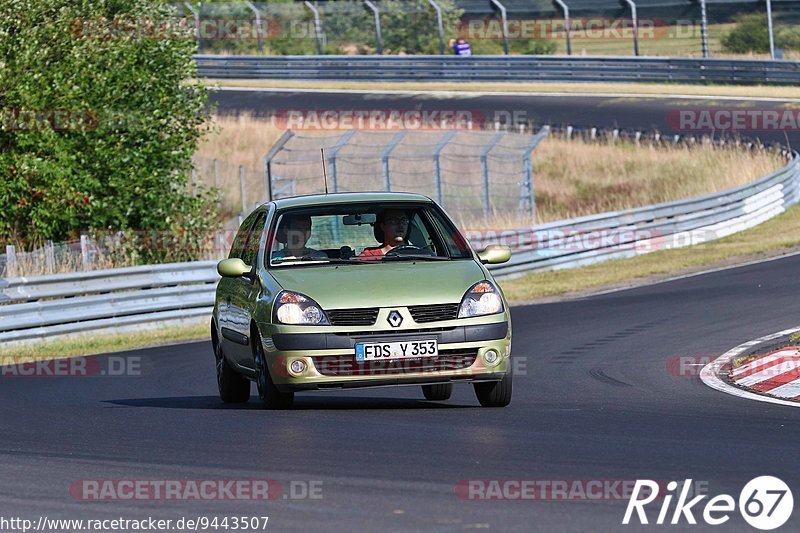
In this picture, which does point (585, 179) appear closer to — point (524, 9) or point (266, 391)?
point (524, 9)

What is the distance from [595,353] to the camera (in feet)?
48.8

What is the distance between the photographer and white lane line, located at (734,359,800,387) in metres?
11.8

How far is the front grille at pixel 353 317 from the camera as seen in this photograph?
986 centimetres

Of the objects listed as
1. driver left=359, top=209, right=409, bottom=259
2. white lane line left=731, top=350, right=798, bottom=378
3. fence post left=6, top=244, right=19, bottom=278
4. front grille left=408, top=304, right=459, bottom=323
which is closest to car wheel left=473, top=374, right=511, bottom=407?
front grille left=408, top=304, right=459, bottom=323

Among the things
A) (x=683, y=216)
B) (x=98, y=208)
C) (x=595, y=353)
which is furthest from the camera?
(x=683, y=216)

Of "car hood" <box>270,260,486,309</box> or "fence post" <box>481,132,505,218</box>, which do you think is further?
"fence post" <box>481,132,505,218</box>

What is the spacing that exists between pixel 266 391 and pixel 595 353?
521 cm

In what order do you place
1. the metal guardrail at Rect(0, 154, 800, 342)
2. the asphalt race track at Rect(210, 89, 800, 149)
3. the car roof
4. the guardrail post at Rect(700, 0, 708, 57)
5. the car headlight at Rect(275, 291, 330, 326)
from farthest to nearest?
the guardrail post at Rect(700, 0, 708, 57) → the asphalt race track at Rect(210, 89, 800, 149) → the metal guardrail at Rect(0, 154, 800, 342) → the car roof → the car headlight at Rect(275, 291, 330, 326)

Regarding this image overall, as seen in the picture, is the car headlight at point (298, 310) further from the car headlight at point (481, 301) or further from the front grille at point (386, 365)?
the car headlight at point (481, 301)

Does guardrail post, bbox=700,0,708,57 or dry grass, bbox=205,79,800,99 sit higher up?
guardrail post, bbox=700,0,708,57

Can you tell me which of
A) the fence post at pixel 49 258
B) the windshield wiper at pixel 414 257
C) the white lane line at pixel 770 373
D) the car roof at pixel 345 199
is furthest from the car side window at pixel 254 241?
the fence post at pixel 49 258

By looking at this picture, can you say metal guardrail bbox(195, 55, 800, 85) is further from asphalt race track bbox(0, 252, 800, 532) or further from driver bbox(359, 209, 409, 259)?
driver bbox(359, 209, 409, 259)

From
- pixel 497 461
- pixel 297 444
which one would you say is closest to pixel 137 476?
pixel 297 444

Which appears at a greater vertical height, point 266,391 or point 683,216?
point 266,391
